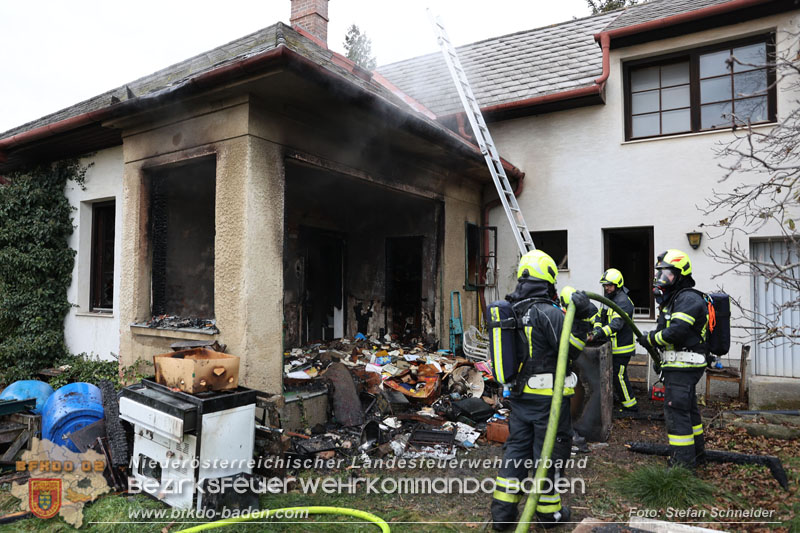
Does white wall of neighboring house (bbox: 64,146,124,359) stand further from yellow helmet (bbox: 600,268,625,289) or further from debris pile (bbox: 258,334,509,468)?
yellow helmet (bbox: 600,268,625,289)

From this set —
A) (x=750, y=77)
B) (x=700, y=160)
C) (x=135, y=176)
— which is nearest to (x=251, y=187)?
(x=135, y=176)

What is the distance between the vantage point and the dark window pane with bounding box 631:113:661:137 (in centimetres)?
798

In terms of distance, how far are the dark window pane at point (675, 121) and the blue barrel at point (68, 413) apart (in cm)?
890

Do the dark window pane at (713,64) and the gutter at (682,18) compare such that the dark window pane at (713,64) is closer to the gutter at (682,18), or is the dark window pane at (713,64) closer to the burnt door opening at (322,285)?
the gutter at (682,18)

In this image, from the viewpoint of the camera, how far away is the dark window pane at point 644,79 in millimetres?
8039

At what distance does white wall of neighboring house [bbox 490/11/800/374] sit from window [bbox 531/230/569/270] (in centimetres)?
23

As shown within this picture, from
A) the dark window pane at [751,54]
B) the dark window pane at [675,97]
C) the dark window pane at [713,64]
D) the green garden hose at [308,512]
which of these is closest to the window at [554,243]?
the dark window pane at [675,97]

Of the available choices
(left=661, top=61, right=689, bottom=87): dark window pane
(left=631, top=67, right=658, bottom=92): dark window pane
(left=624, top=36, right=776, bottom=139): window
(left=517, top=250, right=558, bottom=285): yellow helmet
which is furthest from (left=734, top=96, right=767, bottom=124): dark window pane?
(left=517, top=250, right=558, bottom=285): yellow helmet

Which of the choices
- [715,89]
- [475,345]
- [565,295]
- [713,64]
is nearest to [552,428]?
[565,295]

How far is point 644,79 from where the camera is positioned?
8117mm

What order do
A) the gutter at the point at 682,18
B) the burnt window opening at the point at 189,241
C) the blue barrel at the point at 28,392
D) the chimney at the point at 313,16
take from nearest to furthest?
the blue barrel at the point at 28,392, the burnt window opening at the point at 189,241, the gutter at the point at 682,18, the chimney at the point at 313,16

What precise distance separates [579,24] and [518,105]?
339 centimetres

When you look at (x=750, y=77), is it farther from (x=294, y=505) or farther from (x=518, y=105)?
(x=294, y=505)

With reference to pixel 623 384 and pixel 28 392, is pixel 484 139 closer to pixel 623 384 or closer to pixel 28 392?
pixel 623 384
